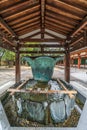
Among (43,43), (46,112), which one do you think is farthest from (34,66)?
(43,43)

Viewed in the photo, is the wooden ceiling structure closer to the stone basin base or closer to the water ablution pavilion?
the water ablution pavilion

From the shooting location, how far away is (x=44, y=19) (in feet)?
17.9

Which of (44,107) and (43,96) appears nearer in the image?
(44,107)

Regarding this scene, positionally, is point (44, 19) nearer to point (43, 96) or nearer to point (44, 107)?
point (43, 96)

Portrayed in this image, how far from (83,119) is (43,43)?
4679mm

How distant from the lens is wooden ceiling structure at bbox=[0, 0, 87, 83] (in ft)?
11.9

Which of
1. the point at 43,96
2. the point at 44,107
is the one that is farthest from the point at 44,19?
the point at 44,107

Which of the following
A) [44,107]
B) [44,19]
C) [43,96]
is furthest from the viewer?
[44,19]

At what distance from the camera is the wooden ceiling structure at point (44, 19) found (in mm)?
3623

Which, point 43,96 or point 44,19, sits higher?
point 44,19

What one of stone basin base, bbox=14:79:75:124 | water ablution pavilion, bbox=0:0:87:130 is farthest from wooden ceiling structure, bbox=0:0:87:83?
stone basin base, bbox=14:79:75:124

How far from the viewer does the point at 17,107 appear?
4.41 m

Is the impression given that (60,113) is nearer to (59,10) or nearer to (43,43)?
(59,10)

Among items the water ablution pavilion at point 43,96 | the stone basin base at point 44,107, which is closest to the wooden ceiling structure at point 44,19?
the water ablution pavilion at point 43,96
